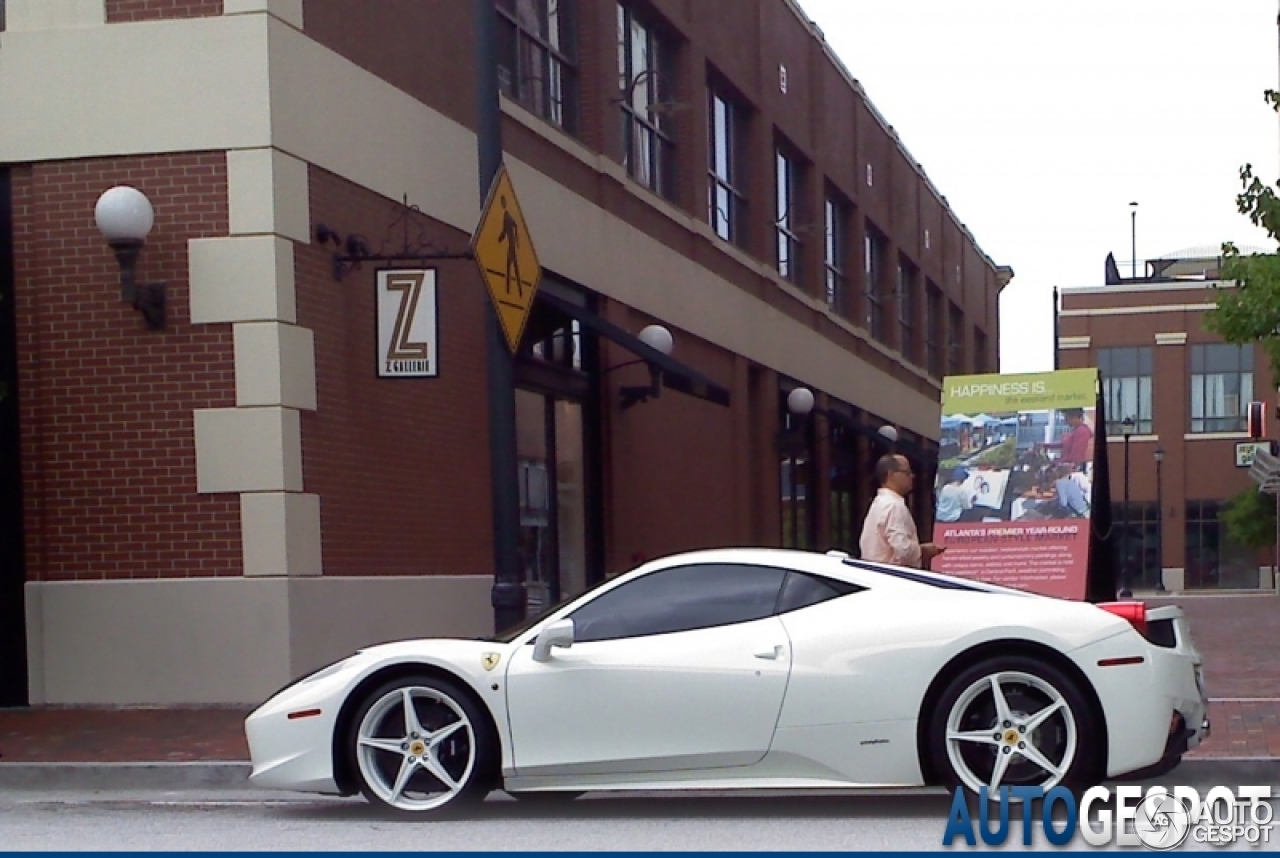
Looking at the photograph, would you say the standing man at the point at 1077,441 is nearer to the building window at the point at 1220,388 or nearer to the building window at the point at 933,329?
the building window at the point at 933,329

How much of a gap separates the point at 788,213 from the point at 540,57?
1121 centimetres

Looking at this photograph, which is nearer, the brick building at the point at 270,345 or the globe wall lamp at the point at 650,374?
the brick building at the point at 270,345

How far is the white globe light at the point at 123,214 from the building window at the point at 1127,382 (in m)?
55.4

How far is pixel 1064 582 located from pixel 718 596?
7.73 m

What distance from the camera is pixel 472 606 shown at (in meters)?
16.6

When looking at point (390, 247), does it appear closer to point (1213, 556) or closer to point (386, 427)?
point (386, 427)

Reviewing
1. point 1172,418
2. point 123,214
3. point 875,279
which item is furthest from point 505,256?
point 1172,418

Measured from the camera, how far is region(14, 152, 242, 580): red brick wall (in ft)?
44.7

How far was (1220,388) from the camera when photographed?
212 ft

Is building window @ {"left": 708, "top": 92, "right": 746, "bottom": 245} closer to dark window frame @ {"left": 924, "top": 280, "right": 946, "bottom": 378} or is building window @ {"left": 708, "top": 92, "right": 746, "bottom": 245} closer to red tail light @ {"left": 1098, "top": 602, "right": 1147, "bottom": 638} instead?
dark window frame @ {"left": 924, "top": 280, "right": 946, "bottom": 378}

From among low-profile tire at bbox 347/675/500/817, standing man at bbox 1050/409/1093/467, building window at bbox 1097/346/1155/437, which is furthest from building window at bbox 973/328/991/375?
low-profile tire at bbox 347/675/500/817

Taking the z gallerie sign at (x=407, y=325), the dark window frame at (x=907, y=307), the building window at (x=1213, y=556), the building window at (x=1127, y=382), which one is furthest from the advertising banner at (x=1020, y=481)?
the building window at (x=1127, y=382)

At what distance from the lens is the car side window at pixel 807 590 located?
8.51 metres

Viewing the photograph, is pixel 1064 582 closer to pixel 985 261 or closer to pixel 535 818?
pixel 535 818
